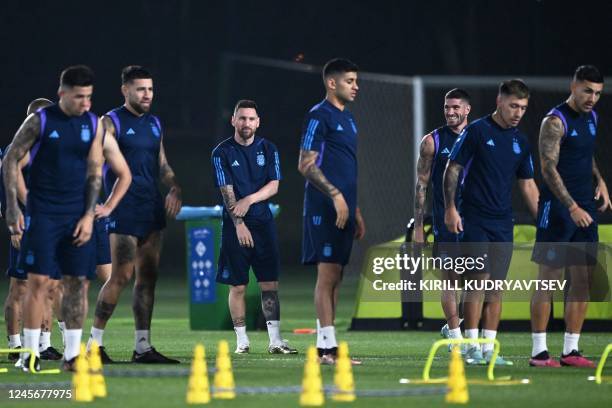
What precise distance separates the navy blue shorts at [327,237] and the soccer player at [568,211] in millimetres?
1464

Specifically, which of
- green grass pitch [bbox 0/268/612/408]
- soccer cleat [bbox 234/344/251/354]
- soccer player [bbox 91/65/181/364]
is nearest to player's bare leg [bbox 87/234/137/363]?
soccer player [bbox 91/65/181/364]

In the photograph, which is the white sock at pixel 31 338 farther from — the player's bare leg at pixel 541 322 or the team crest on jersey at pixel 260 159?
the player's bare leg at pixel 541 322

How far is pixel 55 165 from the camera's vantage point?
11.6 meters

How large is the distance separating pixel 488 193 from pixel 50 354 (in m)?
3.84

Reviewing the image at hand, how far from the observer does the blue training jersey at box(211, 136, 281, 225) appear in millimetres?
14648

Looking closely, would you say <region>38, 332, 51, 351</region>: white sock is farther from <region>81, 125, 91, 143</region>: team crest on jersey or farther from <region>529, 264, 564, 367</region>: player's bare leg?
<region>529, 264, 564, 367</region>: player's bare leg

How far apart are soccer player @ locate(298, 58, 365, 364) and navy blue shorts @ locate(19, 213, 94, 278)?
1.91 m

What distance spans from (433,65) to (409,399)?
23.2m

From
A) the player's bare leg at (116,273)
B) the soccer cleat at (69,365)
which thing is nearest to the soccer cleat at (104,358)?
the player's bare leg at (116,273)

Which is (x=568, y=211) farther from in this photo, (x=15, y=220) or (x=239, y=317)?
(x=15, y=220)

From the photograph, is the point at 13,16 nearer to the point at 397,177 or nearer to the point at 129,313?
the point at 397,177

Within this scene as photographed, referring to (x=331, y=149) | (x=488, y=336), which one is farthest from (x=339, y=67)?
(x=488, y=336)

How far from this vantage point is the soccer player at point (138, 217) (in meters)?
12.8

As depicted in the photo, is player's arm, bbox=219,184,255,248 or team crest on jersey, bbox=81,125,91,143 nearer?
team crest on jersey, bbox=81,125,91,143
